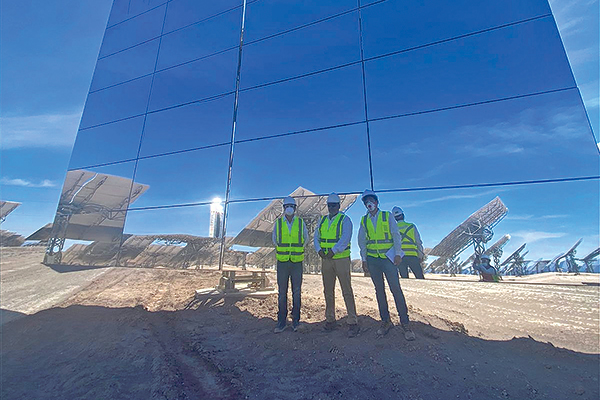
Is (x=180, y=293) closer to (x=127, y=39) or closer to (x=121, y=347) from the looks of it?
(x=121, y=347)

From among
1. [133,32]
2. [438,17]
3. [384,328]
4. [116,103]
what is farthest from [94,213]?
[438,17]

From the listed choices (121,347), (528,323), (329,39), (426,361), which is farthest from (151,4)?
(528,323)

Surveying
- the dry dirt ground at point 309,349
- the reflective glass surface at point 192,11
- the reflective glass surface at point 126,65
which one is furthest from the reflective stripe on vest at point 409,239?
the reflective glass surface at point 126,65

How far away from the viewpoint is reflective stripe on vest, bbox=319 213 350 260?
3.69 metres

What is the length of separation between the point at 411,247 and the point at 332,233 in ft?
4.41

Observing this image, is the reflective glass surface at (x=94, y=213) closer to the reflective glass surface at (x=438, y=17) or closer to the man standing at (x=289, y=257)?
the man standing at (x=289, y=257)

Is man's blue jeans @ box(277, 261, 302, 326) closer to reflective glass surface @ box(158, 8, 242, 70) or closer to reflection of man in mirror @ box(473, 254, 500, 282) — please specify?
reflection of man in mirror @ box(473, 254, 500, 282)

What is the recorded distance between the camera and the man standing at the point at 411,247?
13.3ft

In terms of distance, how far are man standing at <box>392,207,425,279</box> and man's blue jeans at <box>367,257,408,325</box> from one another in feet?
2.57

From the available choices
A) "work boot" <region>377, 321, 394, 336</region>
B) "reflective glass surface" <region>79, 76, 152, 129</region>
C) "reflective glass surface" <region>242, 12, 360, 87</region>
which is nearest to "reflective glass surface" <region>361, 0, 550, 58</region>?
"reflective glass surface" <region>242, 12, 360, 87</region>

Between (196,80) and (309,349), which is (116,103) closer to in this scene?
(196,80)

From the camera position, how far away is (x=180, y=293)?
5617 millimetres

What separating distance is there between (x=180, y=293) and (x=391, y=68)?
20.5 ft

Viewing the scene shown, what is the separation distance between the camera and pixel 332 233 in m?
3.73
